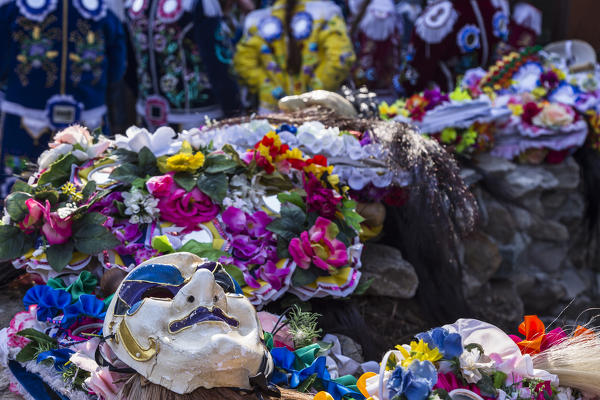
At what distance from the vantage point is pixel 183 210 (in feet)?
6.12

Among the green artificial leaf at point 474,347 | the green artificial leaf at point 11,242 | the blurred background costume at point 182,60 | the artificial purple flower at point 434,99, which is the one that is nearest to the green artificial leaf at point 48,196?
the green artificial leaf at point 11,242

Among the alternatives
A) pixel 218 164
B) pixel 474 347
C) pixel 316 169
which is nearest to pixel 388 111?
pixel 316 169

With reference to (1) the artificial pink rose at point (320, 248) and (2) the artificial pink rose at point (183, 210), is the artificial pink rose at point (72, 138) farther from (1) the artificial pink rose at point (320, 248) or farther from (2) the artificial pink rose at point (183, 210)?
(1) the artificial pink rose at point (320, 248)

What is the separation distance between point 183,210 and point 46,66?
202cm

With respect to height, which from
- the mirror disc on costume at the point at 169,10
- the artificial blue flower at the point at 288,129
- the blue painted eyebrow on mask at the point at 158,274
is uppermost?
the mirror disc on costume at the point at 169,10

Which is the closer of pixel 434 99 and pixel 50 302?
pixel 50 302

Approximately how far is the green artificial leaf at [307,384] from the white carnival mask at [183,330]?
0.13m

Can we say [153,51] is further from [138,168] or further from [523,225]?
[523,225]

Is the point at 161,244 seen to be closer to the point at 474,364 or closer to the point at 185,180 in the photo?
the point at 185,180

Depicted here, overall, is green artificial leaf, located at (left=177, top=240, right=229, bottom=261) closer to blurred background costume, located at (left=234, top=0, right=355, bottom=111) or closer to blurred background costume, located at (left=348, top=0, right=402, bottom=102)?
blurred background costume, located at (left=234, top=0, right=355, bottom=111)

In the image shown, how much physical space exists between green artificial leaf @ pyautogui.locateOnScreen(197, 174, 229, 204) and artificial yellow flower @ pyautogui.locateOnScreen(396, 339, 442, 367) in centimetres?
90

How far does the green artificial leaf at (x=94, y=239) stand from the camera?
5.72 feet

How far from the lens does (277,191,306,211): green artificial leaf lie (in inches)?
78.1

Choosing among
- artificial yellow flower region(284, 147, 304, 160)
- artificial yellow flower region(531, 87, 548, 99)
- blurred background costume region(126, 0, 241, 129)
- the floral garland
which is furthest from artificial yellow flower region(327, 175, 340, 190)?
artificial yellow flower region(531, 87, 548, 99)
